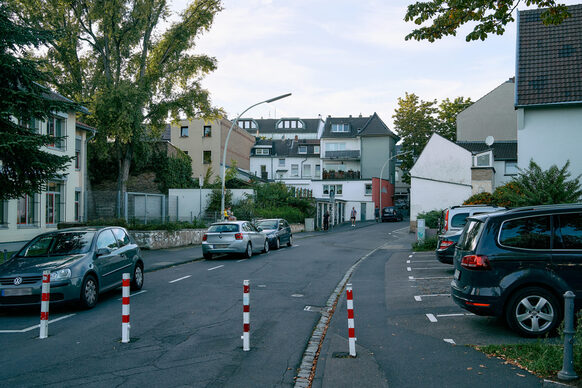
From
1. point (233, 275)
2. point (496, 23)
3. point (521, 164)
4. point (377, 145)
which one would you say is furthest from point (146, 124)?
point (377, 145)

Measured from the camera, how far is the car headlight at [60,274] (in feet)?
29.9

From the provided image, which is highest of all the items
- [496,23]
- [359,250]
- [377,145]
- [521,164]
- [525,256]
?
[377,145]

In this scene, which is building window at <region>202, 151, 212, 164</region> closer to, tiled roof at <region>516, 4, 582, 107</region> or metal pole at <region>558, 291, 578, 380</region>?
tiled roof at <region>516, 4, 582, 107</region>

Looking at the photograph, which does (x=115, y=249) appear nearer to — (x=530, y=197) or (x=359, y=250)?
(x=530, y=197)

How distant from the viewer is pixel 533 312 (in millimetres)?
7047

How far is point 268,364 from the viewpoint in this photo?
6.19 m

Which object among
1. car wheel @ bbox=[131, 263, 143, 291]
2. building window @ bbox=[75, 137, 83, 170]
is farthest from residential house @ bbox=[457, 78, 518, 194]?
car wheel @ bbox=[131, 263, 143, 291]

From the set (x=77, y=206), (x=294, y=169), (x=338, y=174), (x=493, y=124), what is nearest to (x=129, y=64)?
(x=77, y=206)

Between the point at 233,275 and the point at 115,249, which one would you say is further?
the point at 233,275

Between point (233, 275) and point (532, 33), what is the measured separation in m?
20.4

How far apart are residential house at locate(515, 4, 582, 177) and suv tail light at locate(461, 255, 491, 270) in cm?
1739

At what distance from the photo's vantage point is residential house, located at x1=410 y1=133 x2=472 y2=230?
3769cm

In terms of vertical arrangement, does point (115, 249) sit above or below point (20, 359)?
above

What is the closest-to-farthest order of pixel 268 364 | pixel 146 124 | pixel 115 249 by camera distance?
pixel 268 364, pixel 115 249, pixel 146 124
